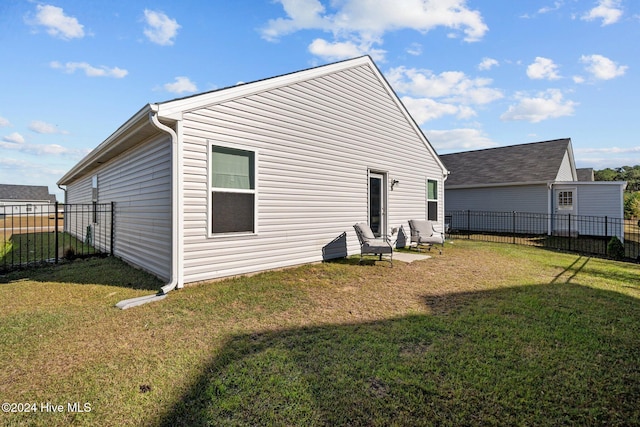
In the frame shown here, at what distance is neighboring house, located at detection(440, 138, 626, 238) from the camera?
14445 millimetres

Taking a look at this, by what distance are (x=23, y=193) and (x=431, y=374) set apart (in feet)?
186

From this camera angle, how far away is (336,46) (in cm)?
1095

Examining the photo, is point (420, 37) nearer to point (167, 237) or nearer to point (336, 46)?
point (336, 46)

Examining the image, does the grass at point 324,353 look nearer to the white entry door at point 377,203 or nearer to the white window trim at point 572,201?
the white entry door at point 377,203

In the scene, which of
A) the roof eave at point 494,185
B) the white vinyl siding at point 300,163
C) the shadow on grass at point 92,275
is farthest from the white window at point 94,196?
the roof eave at point 494,185

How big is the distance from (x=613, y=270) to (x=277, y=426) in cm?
892

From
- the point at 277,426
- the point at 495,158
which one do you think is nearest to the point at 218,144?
the point at 277,426

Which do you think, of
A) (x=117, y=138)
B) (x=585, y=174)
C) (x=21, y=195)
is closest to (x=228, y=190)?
(x=117, y=138)

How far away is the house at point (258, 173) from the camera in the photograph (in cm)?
504

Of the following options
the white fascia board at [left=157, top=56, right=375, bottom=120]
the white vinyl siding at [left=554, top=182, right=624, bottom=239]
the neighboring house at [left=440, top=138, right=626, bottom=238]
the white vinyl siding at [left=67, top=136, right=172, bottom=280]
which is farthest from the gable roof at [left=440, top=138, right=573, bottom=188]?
the white vinyl siding at [left=67, top=136, right=172, bottom=280]

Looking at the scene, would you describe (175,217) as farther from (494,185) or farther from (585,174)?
(585,174)

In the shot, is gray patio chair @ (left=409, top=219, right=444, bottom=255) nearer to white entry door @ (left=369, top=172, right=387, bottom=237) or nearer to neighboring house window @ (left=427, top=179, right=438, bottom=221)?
white entry door @ (left=369, top=172, right=387, bottom=237)

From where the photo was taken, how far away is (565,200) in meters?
15.5

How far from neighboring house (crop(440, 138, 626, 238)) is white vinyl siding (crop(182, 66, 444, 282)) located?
417 inches
